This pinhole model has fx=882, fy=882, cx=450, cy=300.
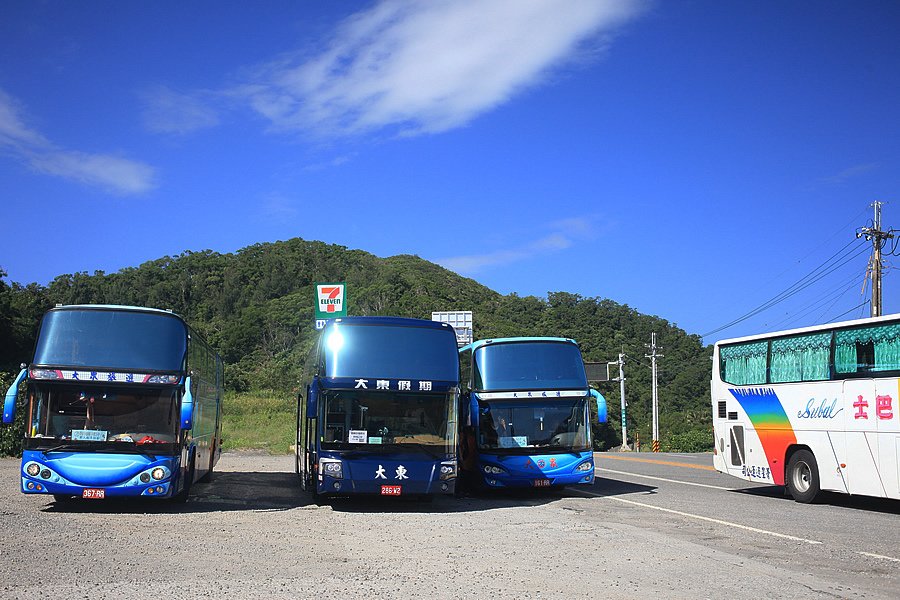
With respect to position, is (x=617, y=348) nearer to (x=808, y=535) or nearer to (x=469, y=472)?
(x=469, y=472)

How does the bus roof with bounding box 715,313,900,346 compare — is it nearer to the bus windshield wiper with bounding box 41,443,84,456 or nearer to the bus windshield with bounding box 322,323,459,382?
the bus windshield with bounding box 322,323,459,382

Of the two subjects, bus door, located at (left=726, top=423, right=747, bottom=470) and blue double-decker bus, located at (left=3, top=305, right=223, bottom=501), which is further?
bus door, located at (left=726, top=423, right=747, bottom=470)

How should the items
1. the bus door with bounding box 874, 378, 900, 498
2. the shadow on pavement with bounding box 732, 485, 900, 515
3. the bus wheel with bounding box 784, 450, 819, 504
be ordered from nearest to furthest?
the bus door with bounding box 874, 378, 900, 498 < the shadow on pavement with bounding box 732, 485, 900, 515 < the bus wheel with bounding box 784, 450, 819, 504

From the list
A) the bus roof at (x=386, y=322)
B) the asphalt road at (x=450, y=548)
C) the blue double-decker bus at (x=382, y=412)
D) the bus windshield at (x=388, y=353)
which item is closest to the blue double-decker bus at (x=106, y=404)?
the asphalt road at (x=450, y=548)

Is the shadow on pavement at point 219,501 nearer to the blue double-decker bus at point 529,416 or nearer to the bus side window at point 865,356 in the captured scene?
the blue double-decker bus at point 529,416

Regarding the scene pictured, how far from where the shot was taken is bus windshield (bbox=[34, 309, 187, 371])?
44.8ft

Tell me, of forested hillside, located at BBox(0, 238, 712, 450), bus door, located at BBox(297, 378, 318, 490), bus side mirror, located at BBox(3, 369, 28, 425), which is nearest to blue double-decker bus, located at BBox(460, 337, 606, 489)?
bus door, located at BBox(297, 378, 318, 490)

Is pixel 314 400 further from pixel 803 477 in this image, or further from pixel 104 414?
pixel 803 477

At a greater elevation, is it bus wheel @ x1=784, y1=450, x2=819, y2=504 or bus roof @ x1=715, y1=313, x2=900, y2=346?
bus roof @ x1=715, y1=313, x2=900, y2=346

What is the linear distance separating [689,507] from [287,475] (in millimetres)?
12766

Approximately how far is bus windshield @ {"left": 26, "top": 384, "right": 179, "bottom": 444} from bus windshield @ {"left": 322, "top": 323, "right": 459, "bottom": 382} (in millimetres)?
2679

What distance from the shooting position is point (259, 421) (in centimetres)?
5228

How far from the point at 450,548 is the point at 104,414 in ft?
20.6

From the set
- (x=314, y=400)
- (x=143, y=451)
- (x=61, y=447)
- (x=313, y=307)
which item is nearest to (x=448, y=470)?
(x=314, y=400)
